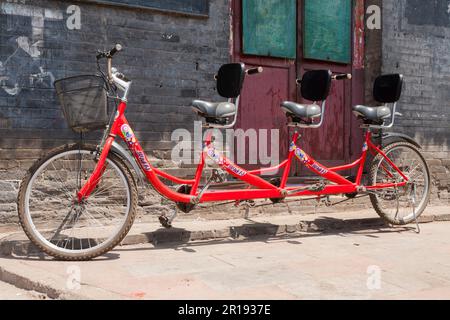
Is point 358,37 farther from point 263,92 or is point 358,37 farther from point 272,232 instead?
point 272,232

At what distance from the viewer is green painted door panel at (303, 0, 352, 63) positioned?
22.0 feet

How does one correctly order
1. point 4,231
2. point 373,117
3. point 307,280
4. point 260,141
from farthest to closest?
point 260,141 → point 373,117 → point 4,231 → point 307,280

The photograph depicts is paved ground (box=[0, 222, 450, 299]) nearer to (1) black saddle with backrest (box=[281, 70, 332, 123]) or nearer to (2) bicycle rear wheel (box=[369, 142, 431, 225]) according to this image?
(2) bicycle rear wheel (box=[369, 142, 431, 225])

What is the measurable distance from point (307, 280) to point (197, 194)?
136 cm

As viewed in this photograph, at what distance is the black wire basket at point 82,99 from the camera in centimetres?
403

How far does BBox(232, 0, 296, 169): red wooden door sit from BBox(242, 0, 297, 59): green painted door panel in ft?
0.24

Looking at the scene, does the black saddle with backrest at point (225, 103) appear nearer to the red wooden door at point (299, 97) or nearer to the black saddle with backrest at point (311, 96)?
the black saddle with backrest at point (311, 96)

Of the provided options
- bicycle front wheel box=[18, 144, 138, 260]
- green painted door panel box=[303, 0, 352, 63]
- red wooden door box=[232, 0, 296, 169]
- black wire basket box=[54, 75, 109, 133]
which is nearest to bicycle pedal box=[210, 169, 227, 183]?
bicycle front wheel box=[18, 144, 138, 260]

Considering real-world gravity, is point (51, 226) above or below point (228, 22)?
below

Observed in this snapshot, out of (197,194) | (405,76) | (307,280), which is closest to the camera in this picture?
(307,280)

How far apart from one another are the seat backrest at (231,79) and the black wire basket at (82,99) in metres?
1.17
